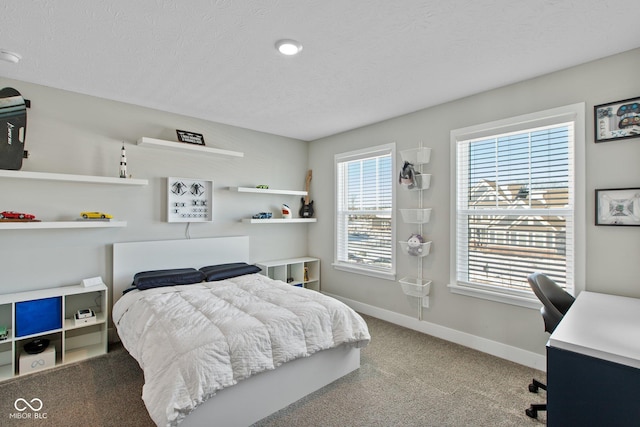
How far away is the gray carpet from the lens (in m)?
2.08

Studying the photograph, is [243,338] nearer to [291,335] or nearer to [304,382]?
[291,335]

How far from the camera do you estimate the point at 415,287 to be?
3473 millimetres

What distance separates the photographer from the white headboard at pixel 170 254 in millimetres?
3277

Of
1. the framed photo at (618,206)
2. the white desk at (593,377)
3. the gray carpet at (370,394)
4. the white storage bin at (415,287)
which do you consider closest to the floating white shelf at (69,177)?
the gray carpet at (370,394)

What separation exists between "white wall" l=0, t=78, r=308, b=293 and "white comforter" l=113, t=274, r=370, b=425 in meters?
0.74

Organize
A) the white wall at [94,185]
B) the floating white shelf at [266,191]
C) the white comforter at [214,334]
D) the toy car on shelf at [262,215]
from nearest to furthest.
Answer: the white comforter at [214,334] < the white wall at [94,185] < the floating white shelf at [266,191] < the toy car on shelf at [262,215]

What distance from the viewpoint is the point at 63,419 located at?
2062 millimetres

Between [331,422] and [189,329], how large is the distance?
1116mm

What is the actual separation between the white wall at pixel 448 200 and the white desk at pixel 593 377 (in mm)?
1099

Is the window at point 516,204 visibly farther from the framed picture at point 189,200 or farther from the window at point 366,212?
the framed picture at point 189,200

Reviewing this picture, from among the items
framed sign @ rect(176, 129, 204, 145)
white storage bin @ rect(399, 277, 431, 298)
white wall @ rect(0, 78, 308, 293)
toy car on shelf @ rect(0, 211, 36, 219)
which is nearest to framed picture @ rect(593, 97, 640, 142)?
white storage bin @ rect(399, 277, 431, 298)

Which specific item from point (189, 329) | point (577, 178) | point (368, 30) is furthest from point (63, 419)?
point (577, 178)

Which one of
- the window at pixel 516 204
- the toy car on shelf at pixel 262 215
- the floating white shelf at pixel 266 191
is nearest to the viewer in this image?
the window at pixel 516 204

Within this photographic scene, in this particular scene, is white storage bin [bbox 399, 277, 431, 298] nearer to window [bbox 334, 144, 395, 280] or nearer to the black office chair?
window [bbox 334, 144, 395, 280]
